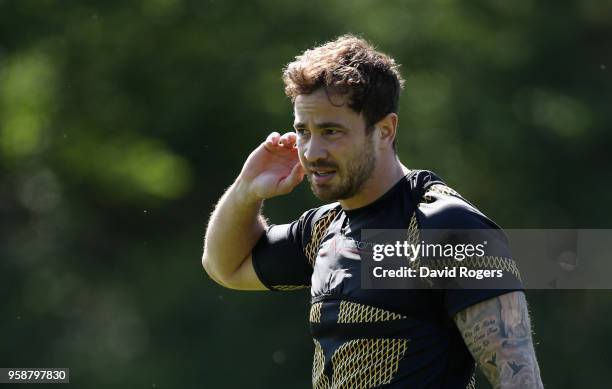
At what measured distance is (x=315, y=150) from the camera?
4.63 meters

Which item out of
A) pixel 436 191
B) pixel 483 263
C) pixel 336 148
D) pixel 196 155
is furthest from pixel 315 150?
pixel 196 155

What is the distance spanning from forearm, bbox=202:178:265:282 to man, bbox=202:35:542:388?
0.01 m

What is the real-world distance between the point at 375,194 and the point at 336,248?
242 mm

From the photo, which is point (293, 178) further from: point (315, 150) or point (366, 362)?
point (366, 362)

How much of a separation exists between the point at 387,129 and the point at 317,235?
54cm

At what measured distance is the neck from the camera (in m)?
4.66

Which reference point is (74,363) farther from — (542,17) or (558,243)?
(558,243)

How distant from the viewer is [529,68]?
53.6 feet

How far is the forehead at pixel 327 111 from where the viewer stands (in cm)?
462

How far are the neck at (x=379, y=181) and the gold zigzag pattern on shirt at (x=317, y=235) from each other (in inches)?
12.6

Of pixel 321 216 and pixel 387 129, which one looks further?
pixel 321 216

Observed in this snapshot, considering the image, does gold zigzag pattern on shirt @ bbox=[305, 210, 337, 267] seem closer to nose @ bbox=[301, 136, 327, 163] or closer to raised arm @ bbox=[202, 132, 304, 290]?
raised arm @ bbox=[202, 132, 304, 290]

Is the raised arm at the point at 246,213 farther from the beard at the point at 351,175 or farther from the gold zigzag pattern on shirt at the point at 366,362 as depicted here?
the gold zigzag pattern on shirt at the point at 366,362

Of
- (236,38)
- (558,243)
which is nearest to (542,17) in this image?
(236,38)
